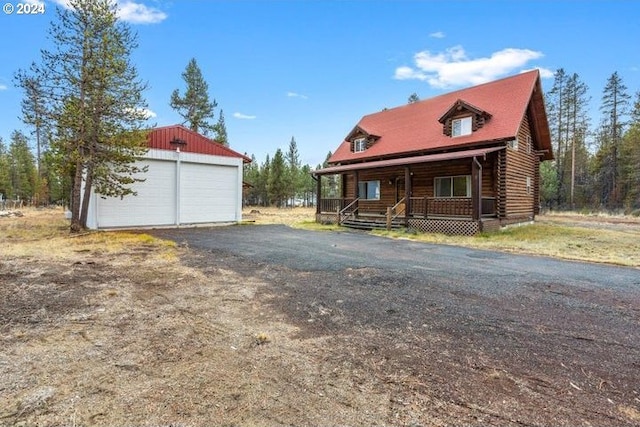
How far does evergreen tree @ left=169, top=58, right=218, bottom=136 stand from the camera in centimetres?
3534

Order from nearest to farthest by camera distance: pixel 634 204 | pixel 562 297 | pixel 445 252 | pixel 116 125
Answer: pixel 562 297, pixel 445 252, pixel 116 125, pixel 634 204

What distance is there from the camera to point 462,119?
16188 mm

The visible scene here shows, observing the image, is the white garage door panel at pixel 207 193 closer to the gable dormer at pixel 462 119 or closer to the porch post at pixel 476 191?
the gable dormer at pixel 462 119

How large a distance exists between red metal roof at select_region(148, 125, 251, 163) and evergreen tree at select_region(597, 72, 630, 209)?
3797 centimetres

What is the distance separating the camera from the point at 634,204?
108 ft

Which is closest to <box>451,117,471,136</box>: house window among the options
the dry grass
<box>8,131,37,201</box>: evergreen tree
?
the dry grass

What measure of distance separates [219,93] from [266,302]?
123 feet

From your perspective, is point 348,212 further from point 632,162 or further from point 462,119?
point 632,162

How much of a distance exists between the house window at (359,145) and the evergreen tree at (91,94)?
39.9 feet

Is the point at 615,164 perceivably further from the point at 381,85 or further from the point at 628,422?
the point at 628,422

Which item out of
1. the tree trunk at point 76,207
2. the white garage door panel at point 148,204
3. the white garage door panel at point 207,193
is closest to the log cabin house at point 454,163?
the white garage door panel at point 207,193

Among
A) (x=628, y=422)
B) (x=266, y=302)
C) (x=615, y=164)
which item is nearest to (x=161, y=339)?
(x=266, y=302)

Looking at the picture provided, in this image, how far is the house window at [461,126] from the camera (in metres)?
16.0

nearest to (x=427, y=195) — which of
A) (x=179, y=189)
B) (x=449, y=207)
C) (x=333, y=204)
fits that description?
(x=449, y=207)
